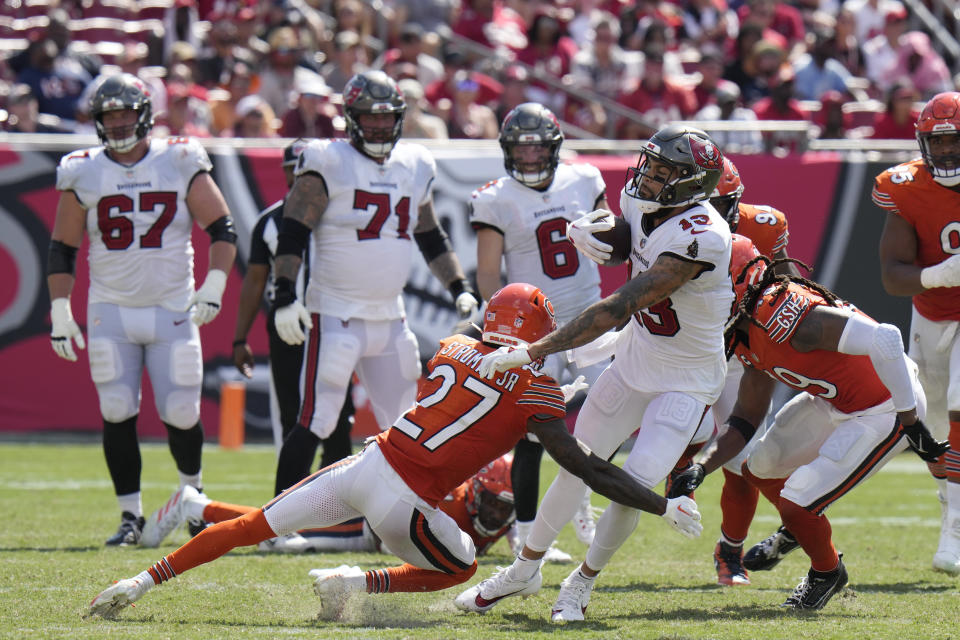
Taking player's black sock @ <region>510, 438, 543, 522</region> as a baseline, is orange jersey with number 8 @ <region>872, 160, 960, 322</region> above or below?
above

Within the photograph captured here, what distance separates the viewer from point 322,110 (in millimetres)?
10656

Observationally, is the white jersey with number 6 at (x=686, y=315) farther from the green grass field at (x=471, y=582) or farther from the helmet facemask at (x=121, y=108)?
the helmet facemask at (x=121, y=108)

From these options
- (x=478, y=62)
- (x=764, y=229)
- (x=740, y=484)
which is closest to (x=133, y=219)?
(x=764, y=229)

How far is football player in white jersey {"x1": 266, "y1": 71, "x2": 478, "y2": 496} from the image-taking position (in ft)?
19.4

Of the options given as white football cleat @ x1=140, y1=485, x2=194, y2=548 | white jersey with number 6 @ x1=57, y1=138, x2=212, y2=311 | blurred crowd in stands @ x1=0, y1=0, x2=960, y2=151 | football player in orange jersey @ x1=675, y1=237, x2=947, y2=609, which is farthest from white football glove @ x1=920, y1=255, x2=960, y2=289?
blurred crowd in stands @ x1=0, y1=0, x2=960, y2=151

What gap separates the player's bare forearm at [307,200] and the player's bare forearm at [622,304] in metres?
1.95

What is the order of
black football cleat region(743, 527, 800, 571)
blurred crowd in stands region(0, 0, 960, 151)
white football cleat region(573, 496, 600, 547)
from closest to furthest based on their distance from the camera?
black football cleat region(743, 527, 800, 571), white football cleat region(573, 496, 600, 547), blurred crowd in stands region(0, 0, 960, 151)

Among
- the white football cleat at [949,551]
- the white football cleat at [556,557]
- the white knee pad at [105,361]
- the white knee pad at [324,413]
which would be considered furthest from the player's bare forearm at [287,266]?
the white football cleat at [949,551]

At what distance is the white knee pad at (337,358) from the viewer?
234 inches

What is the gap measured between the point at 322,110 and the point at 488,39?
124 inches

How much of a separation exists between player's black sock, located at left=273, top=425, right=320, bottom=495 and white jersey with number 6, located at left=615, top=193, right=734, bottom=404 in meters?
1.74

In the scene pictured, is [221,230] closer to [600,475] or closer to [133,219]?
[133,219]

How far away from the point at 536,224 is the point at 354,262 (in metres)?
0.87

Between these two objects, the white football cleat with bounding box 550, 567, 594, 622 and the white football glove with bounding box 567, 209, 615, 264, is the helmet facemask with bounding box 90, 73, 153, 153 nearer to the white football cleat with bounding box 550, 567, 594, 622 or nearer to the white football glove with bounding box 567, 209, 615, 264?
the white football glove with bounding box 567, 209, 615, 264
